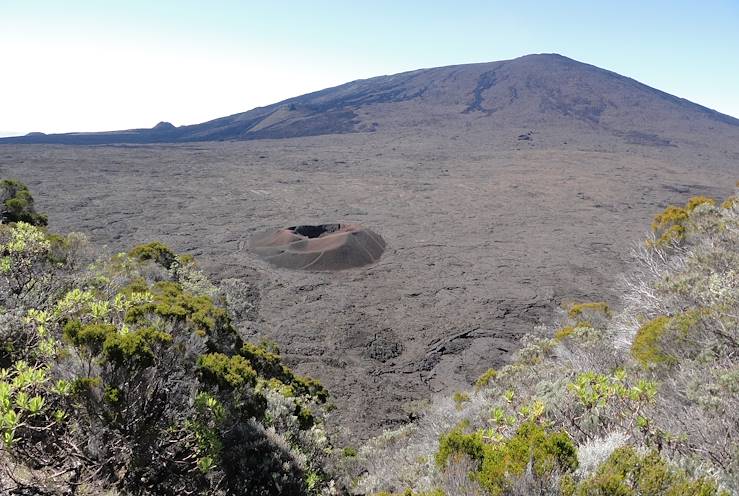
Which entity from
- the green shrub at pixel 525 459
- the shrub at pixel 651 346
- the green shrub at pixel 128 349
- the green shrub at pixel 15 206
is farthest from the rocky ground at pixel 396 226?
the green shrub at pixel 525 459

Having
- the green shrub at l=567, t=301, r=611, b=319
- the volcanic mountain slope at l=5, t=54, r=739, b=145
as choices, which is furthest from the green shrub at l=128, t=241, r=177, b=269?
the volcanic mountain slope at l=5, t=54, r=739, b=145

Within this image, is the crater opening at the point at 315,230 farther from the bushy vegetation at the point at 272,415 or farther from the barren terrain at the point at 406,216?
the bushy vegetation at the point at 272,415

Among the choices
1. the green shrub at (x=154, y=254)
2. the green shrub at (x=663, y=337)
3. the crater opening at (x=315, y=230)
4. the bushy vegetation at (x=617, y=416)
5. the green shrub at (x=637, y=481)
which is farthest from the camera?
the crater opening at (x=315, y=230)

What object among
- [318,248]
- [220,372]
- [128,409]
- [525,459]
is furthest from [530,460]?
[318,248]

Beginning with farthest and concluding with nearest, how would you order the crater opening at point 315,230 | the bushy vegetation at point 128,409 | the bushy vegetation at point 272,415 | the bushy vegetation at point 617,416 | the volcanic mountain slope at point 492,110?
1. the volcanic mountain slope at point 492,110
2. the crater opening at point 315,230
3. the bushy vegetation at point 128,409
4. the bushy vegetation at point 272,415
5. the bushy vegetation at point 617,416

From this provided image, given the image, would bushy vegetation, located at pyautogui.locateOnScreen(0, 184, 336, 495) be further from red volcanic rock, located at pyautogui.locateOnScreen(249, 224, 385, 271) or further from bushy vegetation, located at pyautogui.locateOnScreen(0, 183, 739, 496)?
red volcanic rock, located at pyautogui.locateOnScreen(249, 224, 385, 271)

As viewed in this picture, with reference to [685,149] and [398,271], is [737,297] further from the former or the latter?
[685,149]

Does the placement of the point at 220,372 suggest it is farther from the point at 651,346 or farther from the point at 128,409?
the point at 651,346
